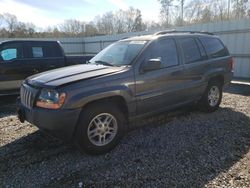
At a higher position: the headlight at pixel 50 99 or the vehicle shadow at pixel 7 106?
the headlight at pixel 50 99

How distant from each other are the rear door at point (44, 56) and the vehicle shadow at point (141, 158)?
335 centimetres

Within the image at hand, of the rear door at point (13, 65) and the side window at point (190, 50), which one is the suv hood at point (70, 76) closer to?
the side window at point (190, 50)

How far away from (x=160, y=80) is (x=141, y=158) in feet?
4.83

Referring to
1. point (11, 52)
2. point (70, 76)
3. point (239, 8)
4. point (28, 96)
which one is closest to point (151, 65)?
point (70, 76)

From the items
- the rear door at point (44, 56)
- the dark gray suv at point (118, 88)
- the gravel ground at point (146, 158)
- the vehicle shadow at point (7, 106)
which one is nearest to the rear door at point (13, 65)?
the rear door at point (44, 56)

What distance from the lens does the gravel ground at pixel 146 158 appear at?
10.2 feet

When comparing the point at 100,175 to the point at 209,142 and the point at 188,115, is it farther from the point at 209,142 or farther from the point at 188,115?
the point at 188,115

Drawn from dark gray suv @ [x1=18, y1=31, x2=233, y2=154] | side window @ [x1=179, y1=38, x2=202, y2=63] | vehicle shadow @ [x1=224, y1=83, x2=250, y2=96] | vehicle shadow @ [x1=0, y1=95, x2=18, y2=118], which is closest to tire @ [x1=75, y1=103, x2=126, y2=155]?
dark gray suv @ [x1=18, y1=31, x2=233, y2=154]

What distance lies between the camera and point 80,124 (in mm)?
3527

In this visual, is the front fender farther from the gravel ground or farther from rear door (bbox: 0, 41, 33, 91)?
rear door (bbox: 0, 41, 33, 91)

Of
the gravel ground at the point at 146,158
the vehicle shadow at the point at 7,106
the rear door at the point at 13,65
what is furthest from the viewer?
the rear door at the point at 13,65

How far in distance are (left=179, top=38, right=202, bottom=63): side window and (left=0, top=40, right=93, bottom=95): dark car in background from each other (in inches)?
166

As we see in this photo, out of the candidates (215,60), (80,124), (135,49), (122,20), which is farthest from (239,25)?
(122,20)

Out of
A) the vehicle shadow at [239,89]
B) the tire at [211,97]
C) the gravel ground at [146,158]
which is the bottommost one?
the gravel ground at [146,158]
